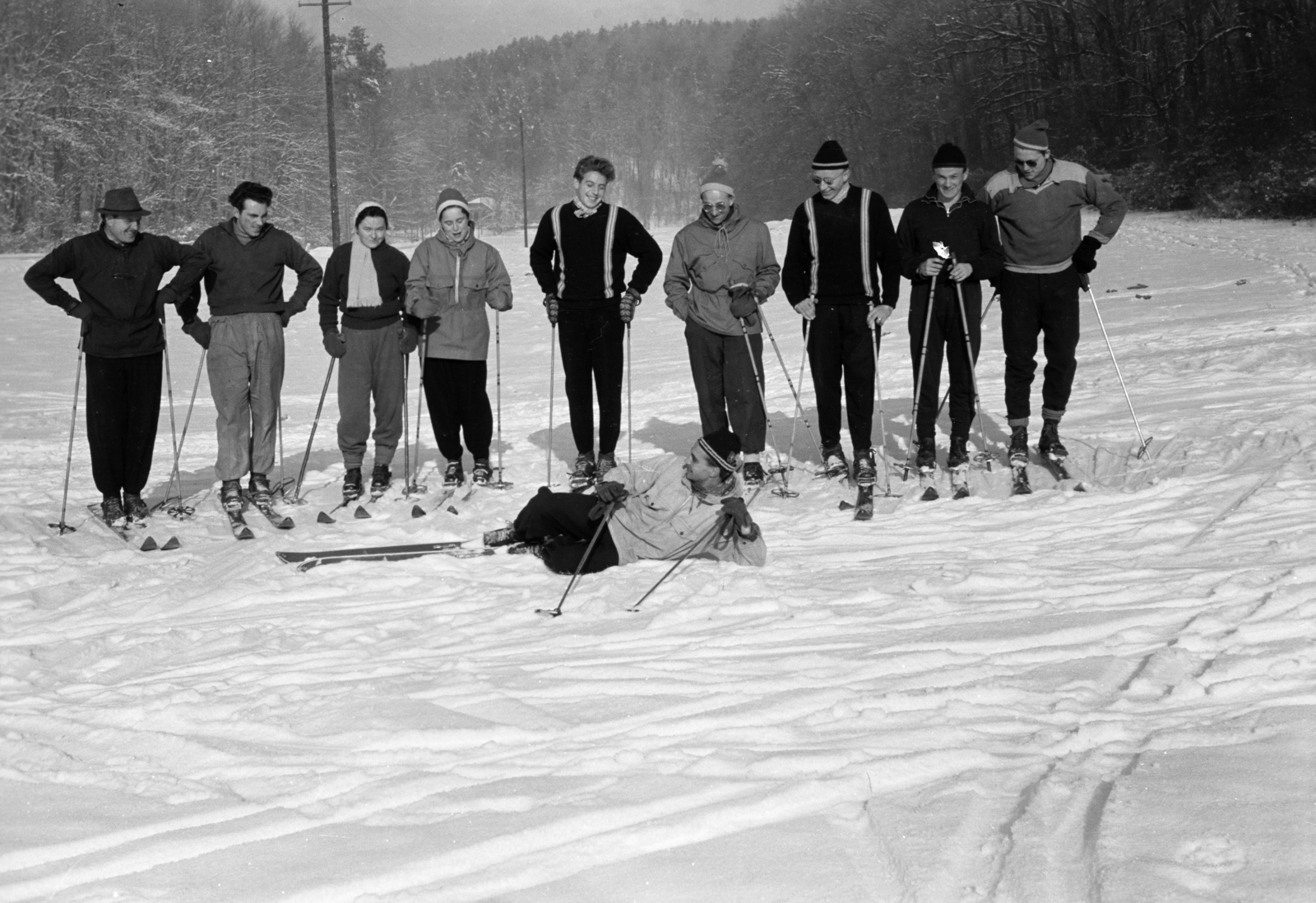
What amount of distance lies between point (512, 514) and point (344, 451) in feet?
4.53

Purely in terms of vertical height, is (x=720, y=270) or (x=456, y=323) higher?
(x=720, y=270)

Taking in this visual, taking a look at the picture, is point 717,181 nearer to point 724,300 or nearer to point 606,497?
point 724,300

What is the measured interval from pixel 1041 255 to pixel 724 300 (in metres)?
1.89

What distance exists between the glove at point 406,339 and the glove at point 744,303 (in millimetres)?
2031

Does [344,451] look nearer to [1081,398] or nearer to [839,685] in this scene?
[839,685]

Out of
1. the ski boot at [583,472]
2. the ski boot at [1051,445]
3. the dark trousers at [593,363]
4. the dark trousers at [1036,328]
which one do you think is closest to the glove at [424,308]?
the dark trousers at [593,363]

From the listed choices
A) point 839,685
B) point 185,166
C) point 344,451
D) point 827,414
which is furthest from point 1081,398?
point 185,166

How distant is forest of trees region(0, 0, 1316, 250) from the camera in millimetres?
33906

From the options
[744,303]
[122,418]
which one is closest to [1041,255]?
[744,303]

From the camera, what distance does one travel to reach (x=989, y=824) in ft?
10.4

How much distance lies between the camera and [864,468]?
23.6 feet

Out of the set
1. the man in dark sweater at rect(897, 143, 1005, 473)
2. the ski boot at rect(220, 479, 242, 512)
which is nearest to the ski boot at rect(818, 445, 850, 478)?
the man in dark sweater at rect(897, 143, 1005, 473)

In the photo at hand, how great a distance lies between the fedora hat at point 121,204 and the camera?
715cm

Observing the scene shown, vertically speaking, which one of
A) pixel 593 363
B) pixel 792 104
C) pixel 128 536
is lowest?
pixel 128 536
